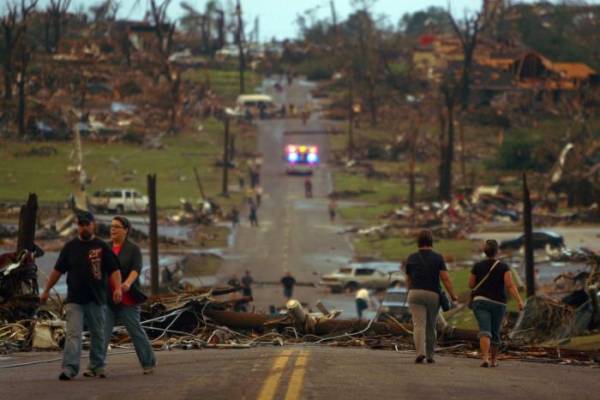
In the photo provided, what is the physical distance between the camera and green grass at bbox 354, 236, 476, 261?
62000 mm

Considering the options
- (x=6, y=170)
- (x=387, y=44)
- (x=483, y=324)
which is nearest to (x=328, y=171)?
(x=6, y=170)

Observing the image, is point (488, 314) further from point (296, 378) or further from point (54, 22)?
point (54, 22)

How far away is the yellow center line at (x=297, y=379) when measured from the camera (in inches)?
515

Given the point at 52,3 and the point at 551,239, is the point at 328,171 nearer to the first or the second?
the point at 551,239

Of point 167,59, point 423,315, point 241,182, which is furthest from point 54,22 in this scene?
point 423,315

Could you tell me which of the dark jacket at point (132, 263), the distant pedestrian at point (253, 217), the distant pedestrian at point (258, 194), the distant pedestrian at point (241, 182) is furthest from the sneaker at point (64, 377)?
the distant pedestrian at point (241, 182)

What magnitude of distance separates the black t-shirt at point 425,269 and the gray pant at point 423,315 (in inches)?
2.8

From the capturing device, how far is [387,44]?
160 m

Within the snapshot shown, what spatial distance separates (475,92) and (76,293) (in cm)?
11283

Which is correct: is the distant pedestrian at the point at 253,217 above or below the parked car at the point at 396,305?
below

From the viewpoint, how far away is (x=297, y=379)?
14.4 m

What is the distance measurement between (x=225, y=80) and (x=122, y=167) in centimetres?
5137

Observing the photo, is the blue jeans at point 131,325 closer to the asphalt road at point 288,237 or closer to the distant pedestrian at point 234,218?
the asphalt road at point 288,237

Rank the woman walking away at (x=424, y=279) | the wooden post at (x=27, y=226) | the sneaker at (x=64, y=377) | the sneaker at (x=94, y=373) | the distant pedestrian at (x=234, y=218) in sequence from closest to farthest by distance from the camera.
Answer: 1. the sneaker at (x=64, y=377)
2. the sneaker at (x=94, y=373)
3. the woman walking away at (x=424, y=279)
4. the wooden post at (x=27, y=226)
5. the distant pedestrian at (x=234, y=218)
